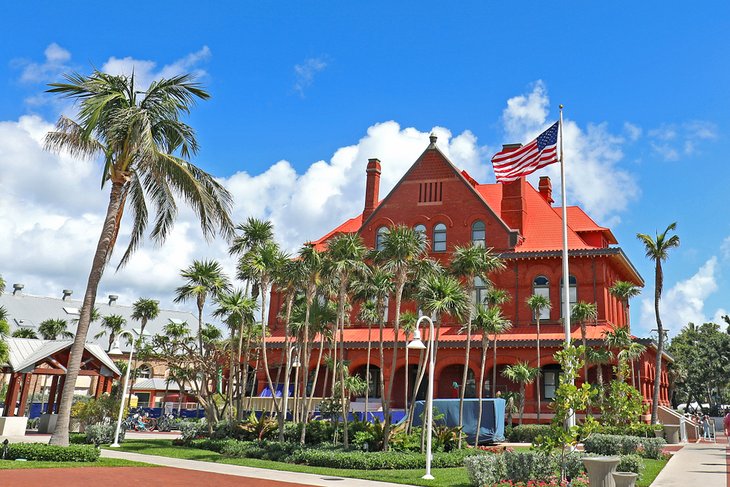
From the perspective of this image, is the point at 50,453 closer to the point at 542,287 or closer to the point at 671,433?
the point at 542,287

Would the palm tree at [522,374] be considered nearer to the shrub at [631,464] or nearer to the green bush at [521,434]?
the green bush at [521,434]

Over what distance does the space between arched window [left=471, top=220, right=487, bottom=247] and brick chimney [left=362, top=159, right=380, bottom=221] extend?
8.84 m

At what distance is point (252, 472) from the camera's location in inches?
754

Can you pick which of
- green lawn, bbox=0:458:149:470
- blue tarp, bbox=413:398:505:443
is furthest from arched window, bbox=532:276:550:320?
green lawn, bbox=0:458:149:470

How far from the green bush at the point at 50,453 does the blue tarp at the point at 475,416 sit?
1570 centimetres

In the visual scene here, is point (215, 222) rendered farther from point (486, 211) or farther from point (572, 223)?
point (572, 223)

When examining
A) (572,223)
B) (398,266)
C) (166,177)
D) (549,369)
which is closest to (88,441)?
(166,177)

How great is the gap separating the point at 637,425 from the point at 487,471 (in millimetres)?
14737

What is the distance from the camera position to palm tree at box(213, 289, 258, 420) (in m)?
28.1

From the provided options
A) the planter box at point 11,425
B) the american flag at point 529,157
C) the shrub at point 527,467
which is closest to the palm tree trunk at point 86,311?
Result: the planter box at point 11,425

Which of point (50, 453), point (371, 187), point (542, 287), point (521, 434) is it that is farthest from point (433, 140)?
point (50, 453)

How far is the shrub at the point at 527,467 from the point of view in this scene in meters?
16.3

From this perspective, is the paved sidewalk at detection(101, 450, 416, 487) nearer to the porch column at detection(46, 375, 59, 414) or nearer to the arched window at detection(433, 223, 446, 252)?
the porch column at detection(46, 375, 59, 414)

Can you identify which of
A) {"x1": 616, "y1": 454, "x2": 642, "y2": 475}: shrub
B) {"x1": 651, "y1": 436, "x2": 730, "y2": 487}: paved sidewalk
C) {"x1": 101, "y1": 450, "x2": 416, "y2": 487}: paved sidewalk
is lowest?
{"x1": 101, "y1": 450, "x2": 416, "y2": 487}: paved sidewalk
